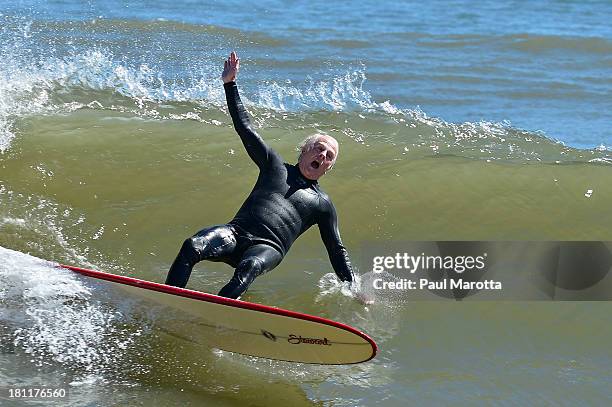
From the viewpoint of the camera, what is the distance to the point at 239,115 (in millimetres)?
6492

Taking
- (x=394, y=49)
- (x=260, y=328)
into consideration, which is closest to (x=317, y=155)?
(x=260, y=328)

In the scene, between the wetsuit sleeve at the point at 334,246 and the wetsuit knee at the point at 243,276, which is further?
the wetsuit sleeve at the point at 334,246

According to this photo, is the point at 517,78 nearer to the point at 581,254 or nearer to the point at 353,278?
the point at 581,254

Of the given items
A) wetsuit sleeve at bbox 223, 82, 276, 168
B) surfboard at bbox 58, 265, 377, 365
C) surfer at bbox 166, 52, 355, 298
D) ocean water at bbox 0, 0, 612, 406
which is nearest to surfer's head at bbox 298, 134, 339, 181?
surfer at bbox 166, 52, 355, 298

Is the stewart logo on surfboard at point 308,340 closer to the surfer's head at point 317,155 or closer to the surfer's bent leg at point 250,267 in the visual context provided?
the surfer's bent leg at point 250,267

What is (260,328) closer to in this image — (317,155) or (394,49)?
(317,155)

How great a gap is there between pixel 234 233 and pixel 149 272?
142 cm

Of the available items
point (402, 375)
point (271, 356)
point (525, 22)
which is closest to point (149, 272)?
point (271, 356)

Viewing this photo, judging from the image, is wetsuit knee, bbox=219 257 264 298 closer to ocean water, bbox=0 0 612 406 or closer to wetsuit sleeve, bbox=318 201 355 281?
ocean water, bbox=0 0 612 406

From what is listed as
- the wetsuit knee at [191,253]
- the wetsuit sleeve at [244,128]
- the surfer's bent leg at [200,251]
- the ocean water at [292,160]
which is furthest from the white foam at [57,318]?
the wetsuit sleeve at [244,128]

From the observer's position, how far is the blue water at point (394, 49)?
13820mm

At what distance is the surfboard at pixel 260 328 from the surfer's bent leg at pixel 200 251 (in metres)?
0.26

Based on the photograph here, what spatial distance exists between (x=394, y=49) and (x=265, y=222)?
36.8 feet

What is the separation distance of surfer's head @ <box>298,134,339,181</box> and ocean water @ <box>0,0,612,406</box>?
1131mm
